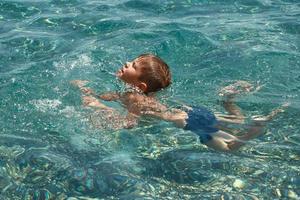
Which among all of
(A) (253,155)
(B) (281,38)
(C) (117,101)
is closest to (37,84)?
(C) (117,101)

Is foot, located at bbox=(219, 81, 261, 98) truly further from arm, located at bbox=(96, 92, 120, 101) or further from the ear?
arm, located at bbox=(96, 92, 120, 101)

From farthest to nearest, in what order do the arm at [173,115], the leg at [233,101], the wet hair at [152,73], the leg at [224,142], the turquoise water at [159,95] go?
the wet hair at [152,73]
the leg at [233,101]
the arm at [173,115]
the leg at [224,142]
the turquoise water at [159,95]

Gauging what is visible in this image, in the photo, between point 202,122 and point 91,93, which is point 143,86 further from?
point 202,122

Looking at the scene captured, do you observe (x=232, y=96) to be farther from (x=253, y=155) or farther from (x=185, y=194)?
(x=185, y=194)

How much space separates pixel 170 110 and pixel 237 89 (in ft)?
3.60

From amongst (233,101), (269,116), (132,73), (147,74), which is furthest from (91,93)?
(269,116)

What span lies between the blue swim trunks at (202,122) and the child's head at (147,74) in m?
0.55

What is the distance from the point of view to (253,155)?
4535 mm

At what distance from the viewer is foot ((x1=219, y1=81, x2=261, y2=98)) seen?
19.2ft

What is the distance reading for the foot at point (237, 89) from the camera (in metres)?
5.85

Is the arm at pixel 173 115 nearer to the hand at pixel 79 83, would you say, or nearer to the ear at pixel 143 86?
the ear at pixel 143 86

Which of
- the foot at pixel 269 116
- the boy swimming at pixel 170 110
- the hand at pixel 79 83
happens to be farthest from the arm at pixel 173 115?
the hand at pixel 79 83

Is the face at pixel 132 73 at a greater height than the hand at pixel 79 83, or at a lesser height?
greater

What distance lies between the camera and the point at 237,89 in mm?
5988
